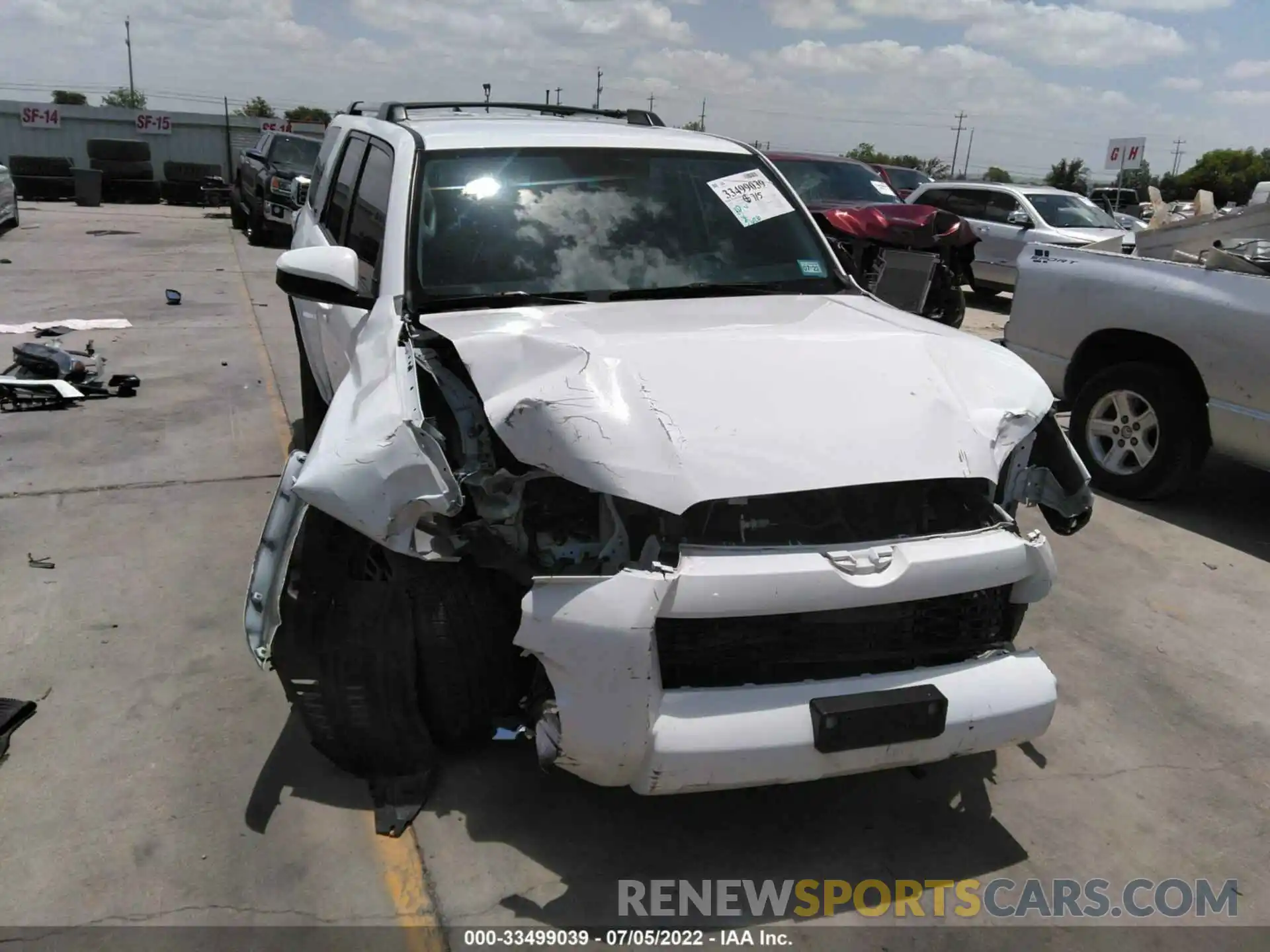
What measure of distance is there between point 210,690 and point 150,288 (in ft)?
32.9

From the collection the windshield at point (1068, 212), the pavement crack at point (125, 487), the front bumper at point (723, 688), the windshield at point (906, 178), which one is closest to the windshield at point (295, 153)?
the windshield at point (906, 178)

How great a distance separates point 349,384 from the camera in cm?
308

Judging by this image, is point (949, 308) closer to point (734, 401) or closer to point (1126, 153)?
point (734, 401)

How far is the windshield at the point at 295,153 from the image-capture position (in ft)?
54.0

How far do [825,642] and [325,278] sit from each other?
2.10m

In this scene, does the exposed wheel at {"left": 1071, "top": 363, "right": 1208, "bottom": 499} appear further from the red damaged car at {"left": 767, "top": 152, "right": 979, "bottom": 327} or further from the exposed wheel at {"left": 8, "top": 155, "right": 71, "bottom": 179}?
the exposed wheel at {"left": 8, "top": 155, "right": 71, "bottom": 179}

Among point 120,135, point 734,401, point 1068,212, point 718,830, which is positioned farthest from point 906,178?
point 120,135

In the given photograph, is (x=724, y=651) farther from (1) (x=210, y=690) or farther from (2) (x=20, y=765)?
(2) (x=20, y=765)

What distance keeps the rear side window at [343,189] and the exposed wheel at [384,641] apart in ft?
7.46

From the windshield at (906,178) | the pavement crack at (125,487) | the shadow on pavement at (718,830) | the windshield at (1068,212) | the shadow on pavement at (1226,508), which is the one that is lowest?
the pavement crack at (125,487)

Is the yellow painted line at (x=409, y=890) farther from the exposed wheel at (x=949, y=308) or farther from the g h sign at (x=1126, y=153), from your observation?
the g h sign at (x=1126, y=153)

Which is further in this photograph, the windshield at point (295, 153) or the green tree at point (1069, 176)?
the green tree at point (1069, 176)

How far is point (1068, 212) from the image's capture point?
45.2 ft

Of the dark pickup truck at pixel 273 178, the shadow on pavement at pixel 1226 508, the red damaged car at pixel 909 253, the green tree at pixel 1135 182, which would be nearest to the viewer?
the shadow on pavement at pixel 1226 508
